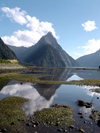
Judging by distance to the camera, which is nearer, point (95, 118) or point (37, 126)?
point (37, 126)

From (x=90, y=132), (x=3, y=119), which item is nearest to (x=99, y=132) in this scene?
(x=90, y=132)

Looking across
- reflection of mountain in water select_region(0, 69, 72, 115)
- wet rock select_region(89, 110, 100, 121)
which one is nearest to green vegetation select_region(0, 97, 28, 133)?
reflection of mountain in water select_region(0, 69, 72, 115)

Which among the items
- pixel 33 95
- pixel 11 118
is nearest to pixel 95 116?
pixel 11 118

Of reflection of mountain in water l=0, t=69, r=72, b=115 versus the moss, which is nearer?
the moss

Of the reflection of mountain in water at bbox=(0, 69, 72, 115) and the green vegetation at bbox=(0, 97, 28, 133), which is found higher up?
the green vegetation at bbox=(0, 97, 28, 133)

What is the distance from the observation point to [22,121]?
624 inches

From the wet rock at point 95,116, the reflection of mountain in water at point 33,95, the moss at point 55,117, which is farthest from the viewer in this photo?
the reflection of mountain in water at point 33,95

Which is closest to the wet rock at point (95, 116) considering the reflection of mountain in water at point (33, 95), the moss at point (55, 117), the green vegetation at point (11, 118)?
the moss at point (55, 117)

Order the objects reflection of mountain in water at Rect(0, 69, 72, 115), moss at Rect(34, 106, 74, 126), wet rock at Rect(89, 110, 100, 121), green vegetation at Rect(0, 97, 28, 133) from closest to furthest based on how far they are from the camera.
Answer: green vegetation at Rect(0, 97, 28, 133)
moss at Rect(34, 106, 74, 126)
wet rock at Rect(89, 110, 100, 121)
reflection of mountain in water at Rect(0, 69, 72, 115)

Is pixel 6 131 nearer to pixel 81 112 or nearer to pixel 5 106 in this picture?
pixel 5 106

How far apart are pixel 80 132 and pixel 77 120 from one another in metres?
3.23

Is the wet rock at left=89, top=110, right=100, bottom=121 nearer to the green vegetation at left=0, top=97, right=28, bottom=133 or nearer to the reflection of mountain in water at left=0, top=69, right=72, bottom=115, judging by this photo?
the reflection of mountain in water at left=0, top=69, right=72, bottom=115

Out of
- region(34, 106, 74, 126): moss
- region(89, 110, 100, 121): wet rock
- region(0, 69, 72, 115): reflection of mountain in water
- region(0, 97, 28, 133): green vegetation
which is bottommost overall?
region(0, 69, 72, 115): reflection of mountain in water

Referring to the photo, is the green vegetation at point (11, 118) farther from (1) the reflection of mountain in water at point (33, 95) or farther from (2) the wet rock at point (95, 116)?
(2) the wet rock at point (95, 116)
